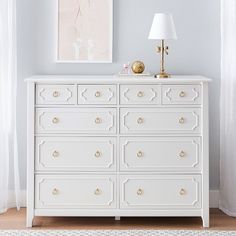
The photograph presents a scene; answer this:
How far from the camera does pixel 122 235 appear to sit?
3.91m

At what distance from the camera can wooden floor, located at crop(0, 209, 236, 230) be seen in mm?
4121

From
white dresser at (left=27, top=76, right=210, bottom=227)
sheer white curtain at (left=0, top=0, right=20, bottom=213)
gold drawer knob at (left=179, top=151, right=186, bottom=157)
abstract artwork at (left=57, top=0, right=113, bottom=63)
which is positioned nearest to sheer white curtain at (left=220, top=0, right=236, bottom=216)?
white dresser at (left=27, top=76, right=210, bottom=227)

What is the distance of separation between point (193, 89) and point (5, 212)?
169 centimetres

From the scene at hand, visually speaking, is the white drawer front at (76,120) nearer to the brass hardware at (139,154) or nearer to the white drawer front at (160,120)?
the white drawer front at (160,120)

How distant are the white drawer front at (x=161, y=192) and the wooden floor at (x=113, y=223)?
16 cm

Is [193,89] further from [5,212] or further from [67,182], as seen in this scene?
[5,212]

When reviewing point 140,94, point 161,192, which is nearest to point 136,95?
point 140,94

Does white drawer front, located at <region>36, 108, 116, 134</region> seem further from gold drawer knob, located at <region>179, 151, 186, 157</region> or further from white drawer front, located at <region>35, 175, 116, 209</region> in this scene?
gold drawer knob, located at <region>179, 151, 186, 157</region>

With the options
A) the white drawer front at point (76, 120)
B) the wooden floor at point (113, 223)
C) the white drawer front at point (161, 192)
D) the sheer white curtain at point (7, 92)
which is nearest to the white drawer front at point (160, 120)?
the white drawer front at point (76, 120)

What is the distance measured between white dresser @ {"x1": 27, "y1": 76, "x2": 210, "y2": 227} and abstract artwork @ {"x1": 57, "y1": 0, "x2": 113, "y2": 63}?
61 centimetres

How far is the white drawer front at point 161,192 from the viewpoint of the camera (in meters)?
4.08

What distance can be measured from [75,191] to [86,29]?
1273 mm

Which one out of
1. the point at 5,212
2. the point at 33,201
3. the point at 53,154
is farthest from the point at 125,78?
the point at 5,212

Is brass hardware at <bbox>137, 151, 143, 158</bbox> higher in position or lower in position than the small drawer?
lower
